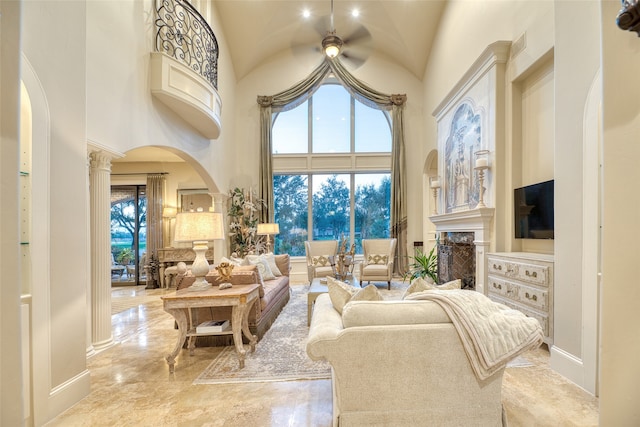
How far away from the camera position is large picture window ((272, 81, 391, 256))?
7359mm

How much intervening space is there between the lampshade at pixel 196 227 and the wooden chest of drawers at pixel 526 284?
2961 millimetres

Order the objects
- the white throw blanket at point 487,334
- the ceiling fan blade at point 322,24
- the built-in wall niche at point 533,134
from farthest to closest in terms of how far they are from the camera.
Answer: the ceiling fan blade at point 322,24 < the built-in wall niche at point 533,134 < the white throw blanket at point 487,334

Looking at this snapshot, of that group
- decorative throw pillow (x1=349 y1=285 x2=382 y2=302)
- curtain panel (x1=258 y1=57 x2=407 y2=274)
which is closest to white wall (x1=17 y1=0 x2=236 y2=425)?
decorative throw pillow (x1=349 y1=285 x2=382 y2=302)

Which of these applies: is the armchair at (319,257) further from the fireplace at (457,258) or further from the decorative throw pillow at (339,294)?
the decorative throw pillow at (339,294)

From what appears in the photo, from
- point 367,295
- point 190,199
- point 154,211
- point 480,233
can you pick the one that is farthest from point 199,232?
point 154,211

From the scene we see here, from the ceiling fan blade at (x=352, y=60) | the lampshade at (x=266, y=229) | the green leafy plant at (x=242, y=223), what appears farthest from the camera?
the ceiling fan blade at (x=352, y=60)

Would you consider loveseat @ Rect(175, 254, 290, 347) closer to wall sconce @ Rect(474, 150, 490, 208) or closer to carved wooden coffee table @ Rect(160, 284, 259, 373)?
carved wooden coffee table @ Rect(160, 284, 259, 373)

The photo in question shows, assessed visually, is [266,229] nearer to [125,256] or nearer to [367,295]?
[125,256]

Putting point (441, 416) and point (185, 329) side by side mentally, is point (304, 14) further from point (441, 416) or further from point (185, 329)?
point (441, 416)

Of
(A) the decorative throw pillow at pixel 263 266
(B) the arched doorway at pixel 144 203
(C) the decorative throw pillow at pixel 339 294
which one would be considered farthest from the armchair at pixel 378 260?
(C) the decorative throw pillow at pixel 339 294

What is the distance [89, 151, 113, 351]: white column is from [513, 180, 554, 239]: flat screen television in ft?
14.7

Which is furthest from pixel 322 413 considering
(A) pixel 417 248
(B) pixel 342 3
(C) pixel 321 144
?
(B) pixel 342 3

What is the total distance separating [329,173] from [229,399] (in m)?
5.90

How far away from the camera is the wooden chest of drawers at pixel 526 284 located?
2.63 metres
